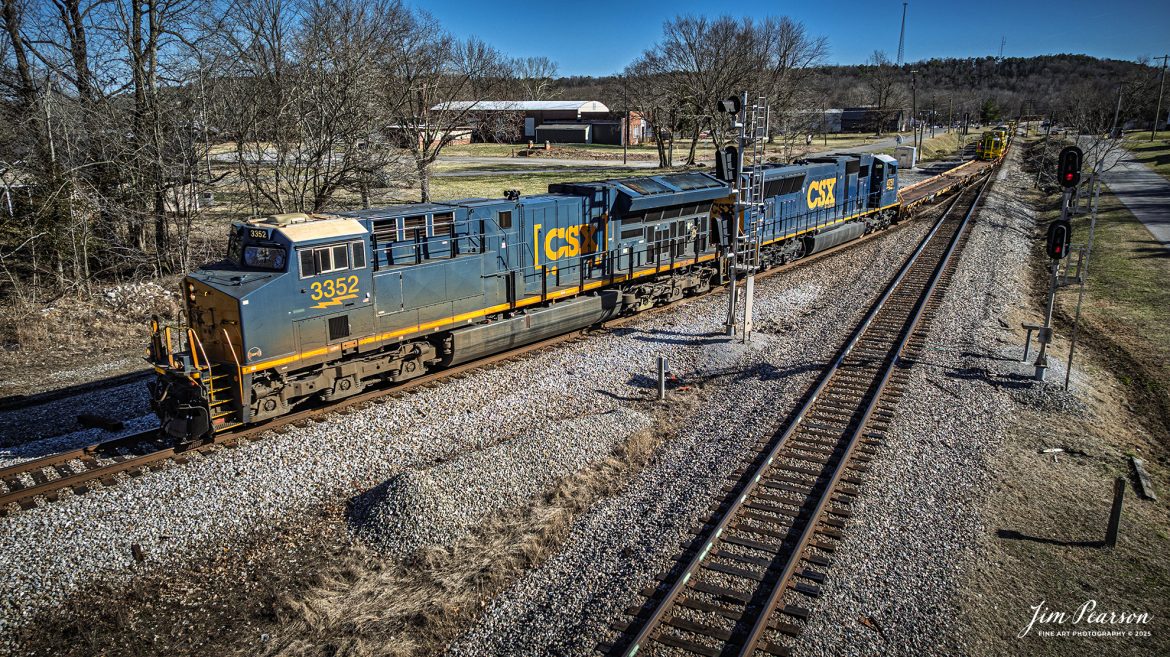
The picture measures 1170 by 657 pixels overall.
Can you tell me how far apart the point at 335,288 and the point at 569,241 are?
6.54 metres

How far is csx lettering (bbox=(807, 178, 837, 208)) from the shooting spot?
85.9 ft

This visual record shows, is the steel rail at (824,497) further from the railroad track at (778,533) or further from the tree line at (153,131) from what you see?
the tree line at (153,131)

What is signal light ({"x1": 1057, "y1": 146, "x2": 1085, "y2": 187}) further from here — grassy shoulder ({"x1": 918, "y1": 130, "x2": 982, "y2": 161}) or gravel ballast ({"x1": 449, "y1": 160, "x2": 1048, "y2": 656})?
grassy shoulder ({"x1": 918, "y1": 130, "x2": 982, "y2": 161})

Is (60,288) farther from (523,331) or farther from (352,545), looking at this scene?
(352,545)

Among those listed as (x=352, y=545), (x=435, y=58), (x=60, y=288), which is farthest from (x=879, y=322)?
(x=435, y=58)

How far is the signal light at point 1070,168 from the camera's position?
520 inches

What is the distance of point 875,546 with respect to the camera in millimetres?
8789

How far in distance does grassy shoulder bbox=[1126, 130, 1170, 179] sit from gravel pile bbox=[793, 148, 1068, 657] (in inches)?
1865

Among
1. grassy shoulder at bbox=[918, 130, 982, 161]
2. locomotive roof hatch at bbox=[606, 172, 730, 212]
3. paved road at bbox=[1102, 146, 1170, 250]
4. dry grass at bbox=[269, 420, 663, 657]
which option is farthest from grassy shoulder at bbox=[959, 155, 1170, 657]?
grassy shoulder at bbox=[918, 130, 982, 161]

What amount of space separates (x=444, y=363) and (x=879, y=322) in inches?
451

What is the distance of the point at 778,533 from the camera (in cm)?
912

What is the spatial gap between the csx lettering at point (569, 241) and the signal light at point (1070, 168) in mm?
9943

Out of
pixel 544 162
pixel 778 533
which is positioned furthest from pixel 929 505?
pixel 544 162

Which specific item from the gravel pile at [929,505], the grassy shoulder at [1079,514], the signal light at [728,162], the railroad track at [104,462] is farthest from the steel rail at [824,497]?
the railroad track at [104,462]
